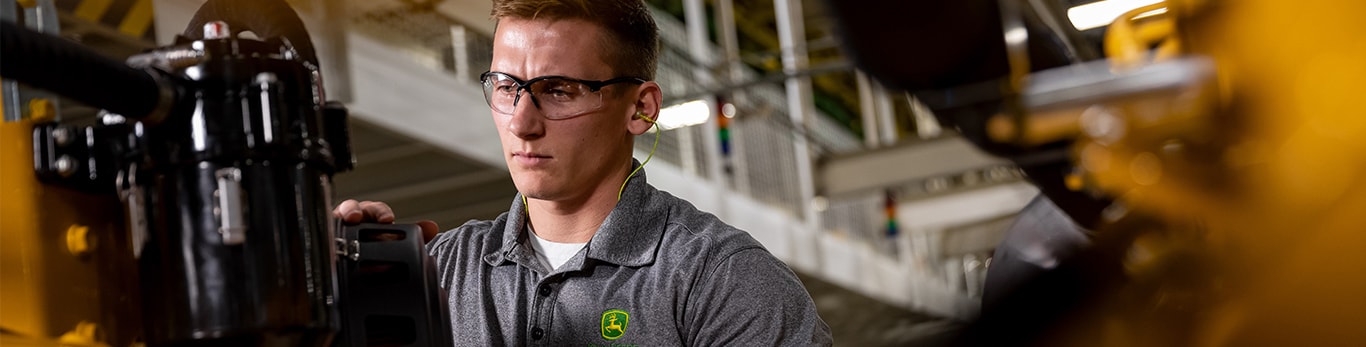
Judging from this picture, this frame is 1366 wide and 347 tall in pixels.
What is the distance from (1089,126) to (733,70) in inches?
351

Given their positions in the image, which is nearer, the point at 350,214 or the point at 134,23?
the point at 350,214

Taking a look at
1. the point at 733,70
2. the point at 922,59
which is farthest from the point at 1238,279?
the point at 733,70

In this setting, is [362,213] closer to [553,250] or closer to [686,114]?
[553,250]

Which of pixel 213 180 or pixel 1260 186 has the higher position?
pixel 213 180

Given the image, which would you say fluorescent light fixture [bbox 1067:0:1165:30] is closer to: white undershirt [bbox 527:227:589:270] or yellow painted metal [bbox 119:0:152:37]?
white undershirt [bbox 527:227:589:270]

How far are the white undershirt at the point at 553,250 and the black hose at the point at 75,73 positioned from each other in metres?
1.09

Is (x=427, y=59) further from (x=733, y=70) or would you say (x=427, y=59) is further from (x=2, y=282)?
(x=2, y=282)

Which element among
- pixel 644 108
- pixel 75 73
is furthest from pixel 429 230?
pixel 75 73

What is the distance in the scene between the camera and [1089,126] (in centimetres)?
146

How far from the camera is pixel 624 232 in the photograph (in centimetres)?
203

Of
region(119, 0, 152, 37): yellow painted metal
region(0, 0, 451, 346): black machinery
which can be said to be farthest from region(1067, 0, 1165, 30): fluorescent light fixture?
region(119, 0, 152, 37): yellow painted metal

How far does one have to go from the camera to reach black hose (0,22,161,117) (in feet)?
3.02

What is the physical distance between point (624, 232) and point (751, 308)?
250 millimetres

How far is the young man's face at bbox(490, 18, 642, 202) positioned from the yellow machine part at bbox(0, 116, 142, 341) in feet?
2.89
